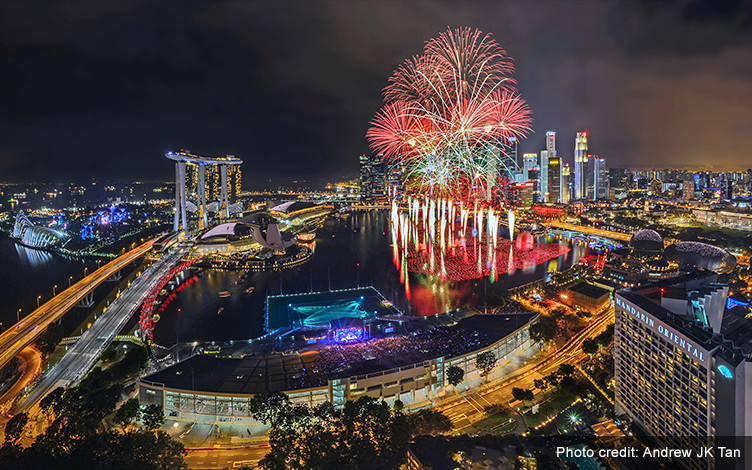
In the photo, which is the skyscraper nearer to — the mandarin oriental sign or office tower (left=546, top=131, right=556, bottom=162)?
office tower (left=546, top=131, right=556, bottom=162)

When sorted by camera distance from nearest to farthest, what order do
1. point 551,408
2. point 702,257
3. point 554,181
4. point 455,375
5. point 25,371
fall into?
point 551,408
point 455,375
point 25,371
point 702,257
point 554,181

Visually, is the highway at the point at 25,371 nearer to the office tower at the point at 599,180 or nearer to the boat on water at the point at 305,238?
the boat on water at the point at 305,238

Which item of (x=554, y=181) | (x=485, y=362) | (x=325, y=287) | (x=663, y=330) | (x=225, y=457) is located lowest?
(x=225, y=457)

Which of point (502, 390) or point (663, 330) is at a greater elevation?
point (663, 330)

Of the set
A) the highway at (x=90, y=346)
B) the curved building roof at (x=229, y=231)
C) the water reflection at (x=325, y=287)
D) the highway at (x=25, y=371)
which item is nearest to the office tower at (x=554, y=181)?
the water reflection at (x=325, y=287)

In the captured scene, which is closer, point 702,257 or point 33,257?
point 702,257

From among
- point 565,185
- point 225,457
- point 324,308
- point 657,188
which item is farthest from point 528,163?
point 225,457

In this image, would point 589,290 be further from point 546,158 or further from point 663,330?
point 546,158

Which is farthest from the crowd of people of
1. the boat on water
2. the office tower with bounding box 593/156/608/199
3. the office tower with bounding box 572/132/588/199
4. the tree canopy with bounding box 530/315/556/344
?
the office tower with bounding box 593/156/608/199
